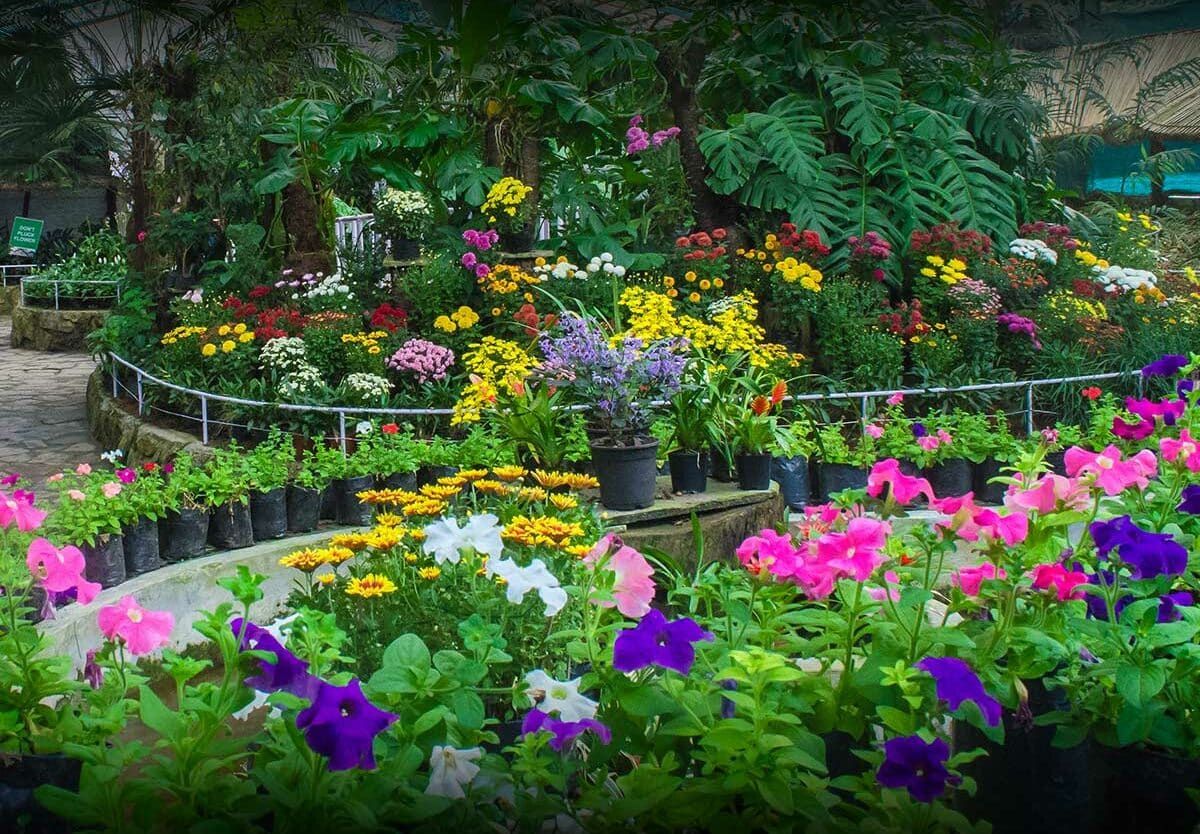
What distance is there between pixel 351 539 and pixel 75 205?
19.2 m

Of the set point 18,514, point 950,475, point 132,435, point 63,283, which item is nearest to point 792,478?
point 950,475

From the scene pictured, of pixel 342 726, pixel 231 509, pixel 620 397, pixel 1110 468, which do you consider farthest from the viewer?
pixel 231 509

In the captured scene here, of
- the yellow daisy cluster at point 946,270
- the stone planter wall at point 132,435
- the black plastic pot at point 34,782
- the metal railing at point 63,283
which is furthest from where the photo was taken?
the metal railing at point 63,283

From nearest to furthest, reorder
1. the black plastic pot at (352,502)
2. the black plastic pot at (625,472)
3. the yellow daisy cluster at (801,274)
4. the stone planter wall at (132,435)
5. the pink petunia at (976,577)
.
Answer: the pink petunia at (976,577) < the black plastic pot at (625,472) < the black plastic pot at (352,502) < the stone planter wall at (132,435) < the yellow daisy cluster at (801,274)

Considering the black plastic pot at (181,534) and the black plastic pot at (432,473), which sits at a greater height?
the black plastic pot at (432,473)

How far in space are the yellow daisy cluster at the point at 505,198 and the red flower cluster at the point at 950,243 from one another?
2.45 m

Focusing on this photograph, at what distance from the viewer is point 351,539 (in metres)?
2.81

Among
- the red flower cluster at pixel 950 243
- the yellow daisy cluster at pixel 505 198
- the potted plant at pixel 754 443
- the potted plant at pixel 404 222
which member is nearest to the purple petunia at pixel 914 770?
the potted plant at pixel 754 443

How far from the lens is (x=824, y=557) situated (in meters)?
1.85

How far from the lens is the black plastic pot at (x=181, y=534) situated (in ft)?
16.1

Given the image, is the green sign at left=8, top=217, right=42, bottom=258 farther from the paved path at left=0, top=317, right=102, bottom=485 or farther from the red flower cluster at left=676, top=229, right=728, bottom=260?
the red flower cluster at left=676, top=229, right=728, bottom=260

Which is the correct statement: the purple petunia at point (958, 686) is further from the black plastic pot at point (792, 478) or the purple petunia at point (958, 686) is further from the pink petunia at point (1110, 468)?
the black plastic pot at point (792, 478)

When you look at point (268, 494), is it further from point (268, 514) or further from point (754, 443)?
point (754, 443)

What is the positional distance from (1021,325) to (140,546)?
5000mm
